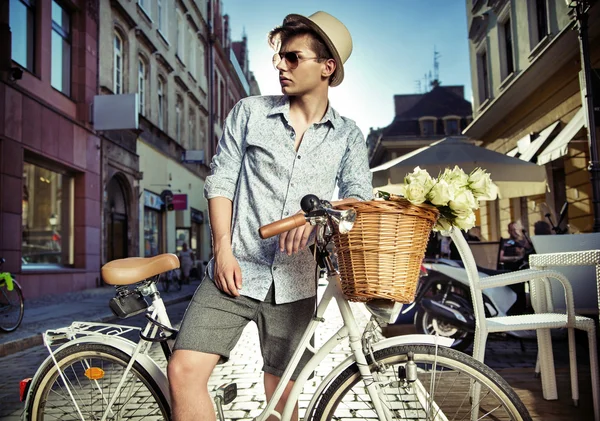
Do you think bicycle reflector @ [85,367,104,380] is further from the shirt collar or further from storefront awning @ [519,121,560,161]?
storefront awning @ [519,121,560,161]

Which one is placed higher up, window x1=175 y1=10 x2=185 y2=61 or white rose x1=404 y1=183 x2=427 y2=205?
window x1=175 y1=10 x2=185 y2=61

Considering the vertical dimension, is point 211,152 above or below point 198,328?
above

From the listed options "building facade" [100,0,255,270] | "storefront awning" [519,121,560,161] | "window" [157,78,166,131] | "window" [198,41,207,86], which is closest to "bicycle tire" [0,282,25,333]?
"building facade" [100,0,255,270]

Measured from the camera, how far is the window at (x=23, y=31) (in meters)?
11.5

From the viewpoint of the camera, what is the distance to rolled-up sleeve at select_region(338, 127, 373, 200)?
6.89ft

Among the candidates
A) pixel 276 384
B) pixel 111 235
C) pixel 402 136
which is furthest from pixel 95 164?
pixel 402 136

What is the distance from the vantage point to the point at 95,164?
48.9 ft

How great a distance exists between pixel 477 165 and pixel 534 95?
7.51 metres

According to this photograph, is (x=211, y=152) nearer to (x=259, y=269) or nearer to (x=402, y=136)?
(x=402, y=136)

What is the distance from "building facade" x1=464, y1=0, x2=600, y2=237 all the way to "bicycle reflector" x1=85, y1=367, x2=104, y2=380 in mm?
7199

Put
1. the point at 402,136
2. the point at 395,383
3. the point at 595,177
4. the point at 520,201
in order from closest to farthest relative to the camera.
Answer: the point at 395,383, the point at 595,177, the point at 520,201, the point at 402,136

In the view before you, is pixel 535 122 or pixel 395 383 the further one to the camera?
pixel 535 122

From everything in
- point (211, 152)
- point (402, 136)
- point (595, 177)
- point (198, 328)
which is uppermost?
point (402, 136)

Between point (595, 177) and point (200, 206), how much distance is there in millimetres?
23224
